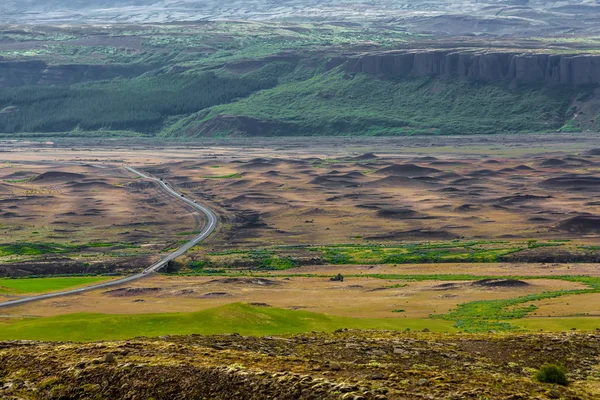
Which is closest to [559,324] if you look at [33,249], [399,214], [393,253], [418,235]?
[393,253]

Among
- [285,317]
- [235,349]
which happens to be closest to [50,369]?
[235,349]

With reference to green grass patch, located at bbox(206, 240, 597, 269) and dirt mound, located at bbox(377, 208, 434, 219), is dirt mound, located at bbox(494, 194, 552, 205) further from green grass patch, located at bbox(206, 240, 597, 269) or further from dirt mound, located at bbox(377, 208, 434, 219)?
green grass patch, located at bbox(206, 240, 597, 269)

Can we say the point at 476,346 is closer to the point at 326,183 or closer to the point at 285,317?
the point at 285,317

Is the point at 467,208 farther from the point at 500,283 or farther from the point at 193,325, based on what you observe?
the point at 193,325

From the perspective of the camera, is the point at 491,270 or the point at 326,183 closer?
the point at 491,270

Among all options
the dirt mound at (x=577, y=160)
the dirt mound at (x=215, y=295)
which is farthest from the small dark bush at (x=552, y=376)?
the dirt mound at (x=577, y=160)

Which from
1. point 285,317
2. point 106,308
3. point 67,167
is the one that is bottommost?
point 67,167

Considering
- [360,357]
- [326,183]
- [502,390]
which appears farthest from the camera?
[326,183]
